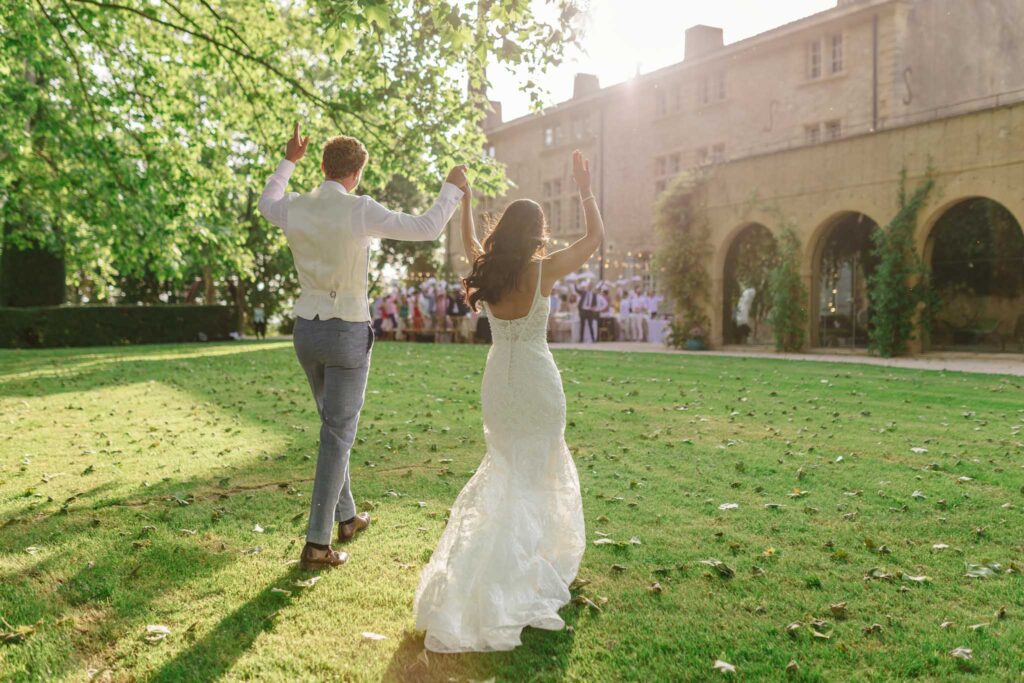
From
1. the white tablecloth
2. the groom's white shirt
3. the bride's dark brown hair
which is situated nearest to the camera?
the bride's dark brown hair

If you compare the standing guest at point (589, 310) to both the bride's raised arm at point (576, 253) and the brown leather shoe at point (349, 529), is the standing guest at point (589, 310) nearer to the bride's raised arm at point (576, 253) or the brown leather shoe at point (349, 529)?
the brown leather shoe at point (349, 529)

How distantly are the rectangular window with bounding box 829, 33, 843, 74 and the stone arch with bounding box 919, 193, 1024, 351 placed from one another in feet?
33.4

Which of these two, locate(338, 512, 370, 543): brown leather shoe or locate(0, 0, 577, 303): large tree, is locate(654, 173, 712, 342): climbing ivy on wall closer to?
locate(0, 0, 577, 303): large tree

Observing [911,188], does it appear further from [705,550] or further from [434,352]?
[705,550]

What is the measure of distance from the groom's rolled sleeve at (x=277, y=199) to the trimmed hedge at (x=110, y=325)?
24.7 meters

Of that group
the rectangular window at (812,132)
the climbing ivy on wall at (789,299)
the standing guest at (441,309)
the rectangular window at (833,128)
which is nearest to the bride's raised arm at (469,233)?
the climbing ivy on wall at (789,299)

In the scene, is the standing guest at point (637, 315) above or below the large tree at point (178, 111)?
below

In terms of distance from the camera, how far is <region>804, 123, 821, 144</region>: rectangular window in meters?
28.5

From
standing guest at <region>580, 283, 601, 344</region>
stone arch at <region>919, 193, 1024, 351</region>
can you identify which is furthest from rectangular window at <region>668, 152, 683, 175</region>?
stone arch at <region>919, 193, 1024, 351</region>

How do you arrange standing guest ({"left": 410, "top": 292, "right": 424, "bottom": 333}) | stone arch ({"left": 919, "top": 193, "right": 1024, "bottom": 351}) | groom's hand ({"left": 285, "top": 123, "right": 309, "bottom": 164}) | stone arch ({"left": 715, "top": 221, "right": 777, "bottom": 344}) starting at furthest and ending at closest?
1. standing guest ({"left": 410, "top": 292, "right": 424, "bottom": 333})
2. stone arch ({"left": 715, "top": 221, "right": 777, "bottom": 344})
3. stone arch ({"left": 919, "top": 193, "right": 1024, "bottom": 351})
4. groom's hand ({"left": 285, "top": 123, "right": 309, "bottom": 164})

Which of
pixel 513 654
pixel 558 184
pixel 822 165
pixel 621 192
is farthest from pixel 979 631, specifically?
pixel 558 184

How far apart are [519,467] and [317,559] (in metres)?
1.28

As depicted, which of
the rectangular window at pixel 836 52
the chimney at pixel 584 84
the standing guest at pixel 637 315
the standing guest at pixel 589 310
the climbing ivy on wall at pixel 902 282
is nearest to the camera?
the climbing ivy on wall at pixel 902 282

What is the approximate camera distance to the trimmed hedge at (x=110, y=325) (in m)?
25.3
